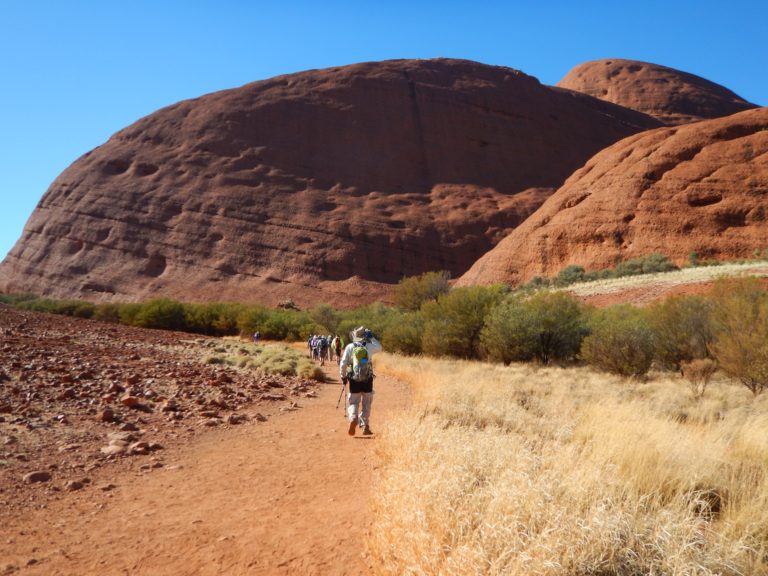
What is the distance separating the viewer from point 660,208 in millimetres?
40031

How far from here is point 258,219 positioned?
193ft

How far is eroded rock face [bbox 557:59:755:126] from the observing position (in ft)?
312

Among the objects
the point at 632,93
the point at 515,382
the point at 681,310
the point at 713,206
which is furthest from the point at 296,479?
the point at 632,93

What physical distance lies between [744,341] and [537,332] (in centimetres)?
713

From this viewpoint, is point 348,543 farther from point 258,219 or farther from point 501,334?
point 258,219

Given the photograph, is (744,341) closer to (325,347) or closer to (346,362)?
(346,362)

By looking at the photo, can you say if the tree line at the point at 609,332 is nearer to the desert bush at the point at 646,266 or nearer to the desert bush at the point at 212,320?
the desert bush at the point at 646,266

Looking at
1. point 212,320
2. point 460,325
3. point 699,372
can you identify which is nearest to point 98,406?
point 699,372

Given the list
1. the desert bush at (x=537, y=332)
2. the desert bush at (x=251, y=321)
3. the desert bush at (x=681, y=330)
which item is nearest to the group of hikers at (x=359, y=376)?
the desert bush at (x=681, y=330)

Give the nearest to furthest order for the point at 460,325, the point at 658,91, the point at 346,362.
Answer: the point at 346,362
the point at 460,325
the point at 658,91

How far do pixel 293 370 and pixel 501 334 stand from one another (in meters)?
7.01

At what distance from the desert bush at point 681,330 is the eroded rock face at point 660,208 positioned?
2340 cm

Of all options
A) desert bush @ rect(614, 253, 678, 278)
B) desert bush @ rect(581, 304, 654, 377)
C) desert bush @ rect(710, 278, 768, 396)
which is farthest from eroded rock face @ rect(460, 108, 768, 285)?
desert bush @ rect(710, 278, 768, 396)

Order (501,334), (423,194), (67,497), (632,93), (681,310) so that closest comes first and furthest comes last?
(67,497)
(681,310)
(501,334)
(423,194)
(632,93)
